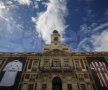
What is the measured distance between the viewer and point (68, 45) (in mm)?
43062

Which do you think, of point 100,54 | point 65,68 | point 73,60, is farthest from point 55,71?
point 100,54

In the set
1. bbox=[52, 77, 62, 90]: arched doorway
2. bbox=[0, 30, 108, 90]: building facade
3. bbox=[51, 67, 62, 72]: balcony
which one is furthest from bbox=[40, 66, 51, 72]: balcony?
bbox=[52, 77, 62, 90]: arched doorway

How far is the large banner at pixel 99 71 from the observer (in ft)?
110

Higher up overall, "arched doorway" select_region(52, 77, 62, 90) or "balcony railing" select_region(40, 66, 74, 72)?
"balcony railing" select_region(40, 66, 74, 72)

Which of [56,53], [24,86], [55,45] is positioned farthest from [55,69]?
[55,45]

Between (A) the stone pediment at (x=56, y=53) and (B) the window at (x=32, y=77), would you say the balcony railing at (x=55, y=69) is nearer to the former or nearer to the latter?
(B) the window at (x=32, y=77)

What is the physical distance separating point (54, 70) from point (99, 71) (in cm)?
1002

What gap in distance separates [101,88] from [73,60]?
9780 mm

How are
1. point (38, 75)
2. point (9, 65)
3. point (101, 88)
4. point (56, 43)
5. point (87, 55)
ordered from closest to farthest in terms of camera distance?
point (101, 88) < point (38, 75) < point (9, 65) < point (87, 55) < point (56, 43)

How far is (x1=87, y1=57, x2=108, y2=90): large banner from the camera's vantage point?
33.5m

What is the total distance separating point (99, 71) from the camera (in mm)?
36656

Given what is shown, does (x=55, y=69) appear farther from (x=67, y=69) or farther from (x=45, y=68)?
(x=67, y=69)

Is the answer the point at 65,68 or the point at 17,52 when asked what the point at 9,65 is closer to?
the point at 17,52

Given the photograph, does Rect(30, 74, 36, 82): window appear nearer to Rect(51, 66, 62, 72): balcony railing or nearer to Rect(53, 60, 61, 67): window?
Rect(51, 66, 62, 72): balcony railing
